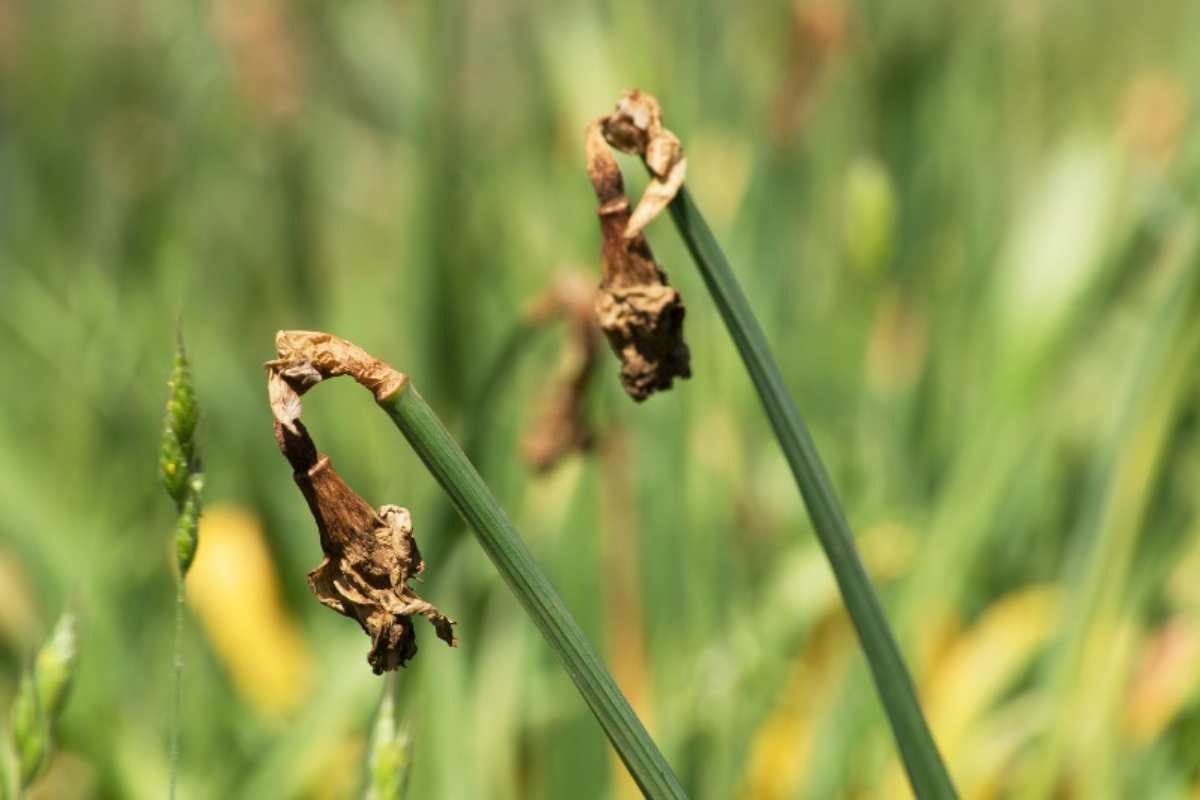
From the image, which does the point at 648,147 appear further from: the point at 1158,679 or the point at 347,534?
the point at 1158,679

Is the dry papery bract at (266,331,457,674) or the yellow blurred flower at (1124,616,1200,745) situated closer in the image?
the dry papery bract at (266,331,457,674)

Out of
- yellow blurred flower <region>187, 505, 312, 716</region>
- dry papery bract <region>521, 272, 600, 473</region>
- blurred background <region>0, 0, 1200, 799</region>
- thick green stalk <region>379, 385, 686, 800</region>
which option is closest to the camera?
thick green stalk <region>379, 385, 686, 800</region>

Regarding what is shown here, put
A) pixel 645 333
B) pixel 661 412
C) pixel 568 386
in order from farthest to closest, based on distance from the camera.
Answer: pixel 661 412
pixel 568 386
pixel 645 333

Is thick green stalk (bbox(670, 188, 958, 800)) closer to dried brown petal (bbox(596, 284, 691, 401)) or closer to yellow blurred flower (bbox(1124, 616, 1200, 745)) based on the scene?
dried brown petal (bbox(596, 284, 691, 401))

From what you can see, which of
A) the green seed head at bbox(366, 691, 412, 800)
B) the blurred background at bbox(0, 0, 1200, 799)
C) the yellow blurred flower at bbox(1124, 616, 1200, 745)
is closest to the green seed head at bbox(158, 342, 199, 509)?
the green seed head at bbox(366, 691, 412, 800)

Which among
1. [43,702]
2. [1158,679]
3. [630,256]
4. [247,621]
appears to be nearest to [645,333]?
[630,256]

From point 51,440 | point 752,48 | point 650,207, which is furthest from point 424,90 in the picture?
point 752,48

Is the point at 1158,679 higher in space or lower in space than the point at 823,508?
higher
